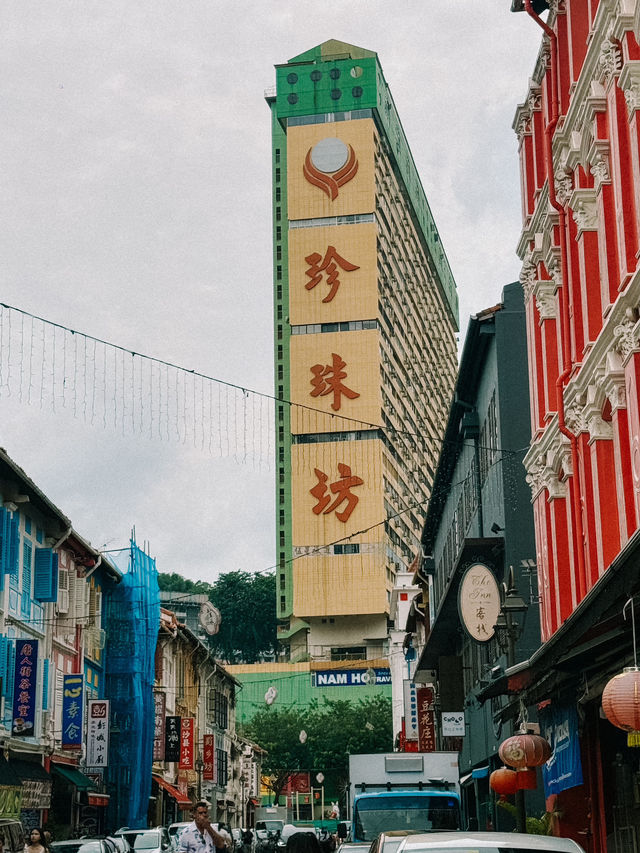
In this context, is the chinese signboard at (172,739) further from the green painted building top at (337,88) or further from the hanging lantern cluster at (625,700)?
the green painted building top at (337,88)

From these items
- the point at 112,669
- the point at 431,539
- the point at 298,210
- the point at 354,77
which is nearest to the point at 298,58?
the point at 354,77

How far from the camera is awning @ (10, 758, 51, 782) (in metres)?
32.4

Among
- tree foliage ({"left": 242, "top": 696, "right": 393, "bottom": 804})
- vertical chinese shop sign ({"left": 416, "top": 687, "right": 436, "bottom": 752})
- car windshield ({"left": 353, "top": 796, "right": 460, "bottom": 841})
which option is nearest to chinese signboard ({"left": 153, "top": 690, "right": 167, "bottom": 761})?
vertical chinese shop sign ({"left": 416, "top": 687, "right": 436, "bottom": 752})

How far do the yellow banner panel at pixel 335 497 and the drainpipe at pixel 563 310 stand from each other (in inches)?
3321

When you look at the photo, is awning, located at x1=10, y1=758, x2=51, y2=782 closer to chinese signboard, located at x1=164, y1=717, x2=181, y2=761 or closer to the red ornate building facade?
the red ornate building facade

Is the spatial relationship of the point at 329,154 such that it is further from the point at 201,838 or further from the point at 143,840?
the point at 201,838

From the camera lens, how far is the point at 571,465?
2055 cm

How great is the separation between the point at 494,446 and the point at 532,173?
929 cm

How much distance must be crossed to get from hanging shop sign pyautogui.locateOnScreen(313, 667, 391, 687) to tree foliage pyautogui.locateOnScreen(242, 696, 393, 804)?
5389 millimetres

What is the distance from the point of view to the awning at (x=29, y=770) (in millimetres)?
32406

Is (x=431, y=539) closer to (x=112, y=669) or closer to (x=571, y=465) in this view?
(x=112, y=669)

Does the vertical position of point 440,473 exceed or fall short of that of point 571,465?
it exceeds it

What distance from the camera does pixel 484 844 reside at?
8070mm

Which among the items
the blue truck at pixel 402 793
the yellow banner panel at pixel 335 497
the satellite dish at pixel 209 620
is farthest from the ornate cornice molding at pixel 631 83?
the yellow banner panel at pixel 335 497
